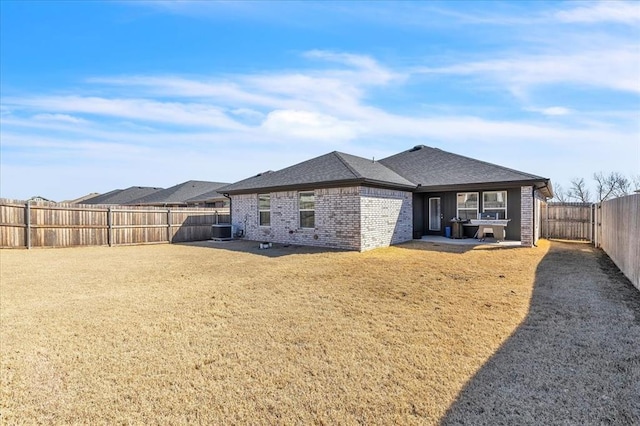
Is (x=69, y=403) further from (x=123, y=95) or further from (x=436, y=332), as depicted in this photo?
(x=123, y=95)

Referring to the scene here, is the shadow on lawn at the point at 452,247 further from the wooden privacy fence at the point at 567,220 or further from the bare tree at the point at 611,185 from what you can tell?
the bare tree at the point at 611,185

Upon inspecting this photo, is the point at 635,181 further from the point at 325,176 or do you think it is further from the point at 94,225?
the point at 94,225

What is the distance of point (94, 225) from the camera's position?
14742mm

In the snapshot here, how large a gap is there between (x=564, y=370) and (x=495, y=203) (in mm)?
12212

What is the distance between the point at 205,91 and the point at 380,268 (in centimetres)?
921

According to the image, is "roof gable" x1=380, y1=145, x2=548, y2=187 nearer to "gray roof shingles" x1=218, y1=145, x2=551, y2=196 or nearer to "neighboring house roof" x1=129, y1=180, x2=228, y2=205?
"gray roof shingles" x1=218, y1=145, x2=551, y2=196

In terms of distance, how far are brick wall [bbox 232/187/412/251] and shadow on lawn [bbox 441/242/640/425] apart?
668 centimetres

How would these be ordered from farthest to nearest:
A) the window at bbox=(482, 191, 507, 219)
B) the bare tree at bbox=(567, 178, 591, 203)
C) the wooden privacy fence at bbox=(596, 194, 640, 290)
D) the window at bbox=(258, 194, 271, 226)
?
1. the bare tree at bbox=(567, 178, 591, 203)
2. the window at bbox=(258, 194, 271, 226)
3. the window at bbox=(482, 191, 507, 219)
4. the wooden privacy fence at bbox=(596, 194, 640, 290)

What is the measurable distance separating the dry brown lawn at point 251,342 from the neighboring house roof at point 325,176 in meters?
4.61

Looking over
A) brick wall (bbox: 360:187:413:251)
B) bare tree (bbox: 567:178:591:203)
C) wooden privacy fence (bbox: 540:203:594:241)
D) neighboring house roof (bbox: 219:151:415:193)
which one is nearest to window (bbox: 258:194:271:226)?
neighboring house roof (bbox: 219:151:415:193)

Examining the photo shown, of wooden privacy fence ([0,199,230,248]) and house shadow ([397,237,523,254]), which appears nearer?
house shadow ([397,237,523,254])

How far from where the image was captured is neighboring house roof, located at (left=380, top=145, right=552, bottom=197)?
13172mm

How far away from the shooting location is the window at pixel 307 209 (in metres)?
13.3

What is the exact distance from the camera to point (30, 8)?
8.30m
